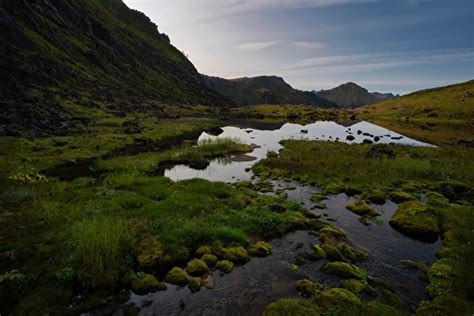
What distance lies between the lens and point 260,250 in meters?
17.1

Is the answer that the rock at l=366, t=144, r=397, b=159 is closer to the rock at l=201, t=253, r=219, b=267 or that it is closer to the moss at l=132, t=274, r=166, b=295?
the rock at l=201, t=253, r=219, b=267

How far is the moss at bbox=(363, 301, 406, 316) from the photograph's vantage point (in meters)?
11.1

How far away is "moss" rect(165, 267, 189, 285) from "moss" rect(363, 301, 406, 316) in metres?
8.82

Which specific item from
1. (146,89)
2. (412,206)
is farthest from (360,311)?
(146,89)

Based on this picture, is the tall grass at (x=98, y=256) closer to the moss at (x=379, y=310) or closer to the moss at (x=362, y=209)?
the moss at (x=379, y=310)

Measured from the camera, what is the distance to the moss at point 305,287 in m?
13.1

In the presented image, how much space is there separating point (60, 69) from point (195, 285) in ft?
369

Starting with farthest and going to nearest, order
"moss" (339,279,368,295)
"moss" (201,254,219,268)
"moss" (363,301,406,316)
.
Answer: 1. "moss" (201,254,219,268)
2. "moss" (339,279,368,295)
3. "moss" (363,301,406,316)

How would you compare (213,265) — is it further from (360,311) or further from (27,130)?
(27,130)

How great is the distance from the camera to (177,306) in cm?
1260

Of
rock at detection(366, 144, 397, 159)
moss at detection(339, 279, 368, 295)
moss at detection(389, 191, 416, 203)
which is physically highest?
rock at detection(366, 144, 397, 159)

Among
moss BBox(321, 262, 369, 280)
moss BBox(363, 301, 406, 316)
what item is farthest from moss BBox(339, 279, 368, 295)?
moss BBox(363, 301, 406, 316)

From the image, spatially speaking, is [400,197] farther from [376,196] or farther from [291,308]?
[291,308]

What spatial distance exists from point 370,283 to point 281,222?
7.64m
